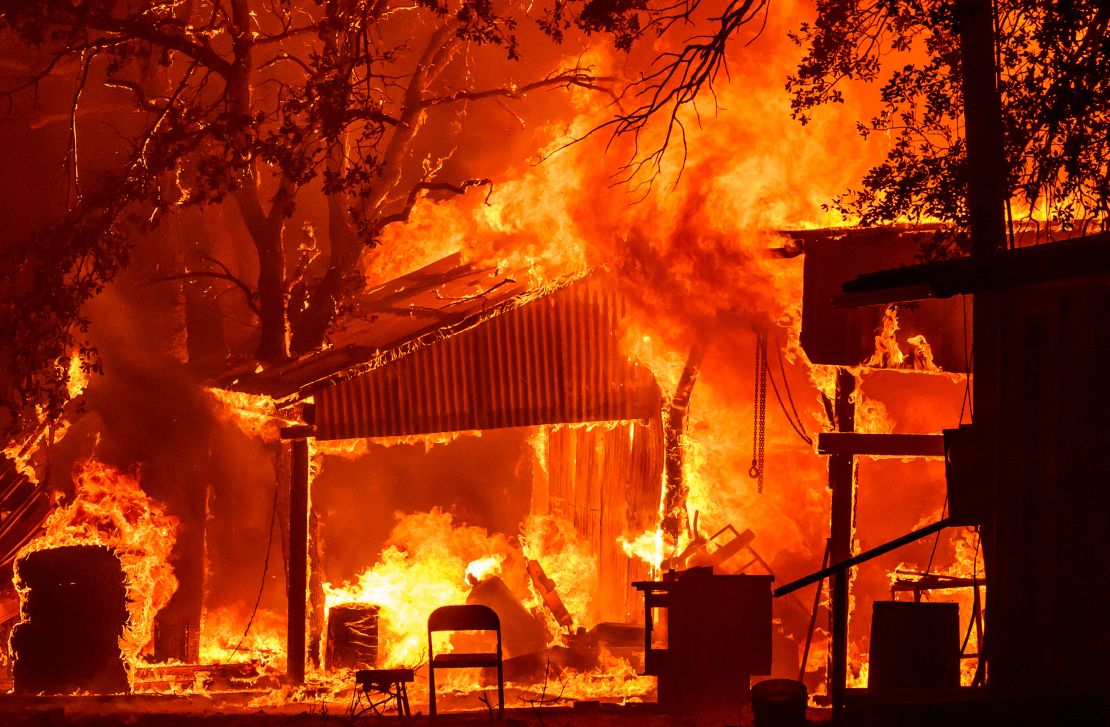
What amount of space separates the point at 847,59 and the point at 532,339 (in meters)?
5.77

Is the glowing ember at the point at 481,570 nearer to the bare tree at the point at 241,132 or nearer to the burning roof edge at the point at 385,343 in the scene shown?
the burning roof edge at the point at 385,343

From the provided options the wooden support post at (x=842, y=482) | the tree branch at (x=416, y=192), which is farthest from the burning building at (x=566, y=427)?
the tree branch at (x=416, y=192)

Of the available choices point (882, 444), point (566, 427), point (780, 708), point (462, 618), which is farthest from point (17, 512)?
point (780, 708)

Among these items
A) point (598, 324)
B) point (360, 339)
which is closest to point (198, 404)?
point (360, 339)

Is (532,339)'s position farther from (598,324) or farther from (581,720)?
(581,720)

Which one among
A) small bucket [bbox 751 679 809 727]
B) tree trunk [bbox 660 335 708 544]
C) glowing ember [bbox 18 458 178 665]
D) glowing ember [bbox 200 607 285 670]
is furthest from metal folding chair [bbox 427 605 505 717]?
glowing ember [bbox 200 607 285 670]

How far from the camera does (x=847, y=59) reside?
464 inches

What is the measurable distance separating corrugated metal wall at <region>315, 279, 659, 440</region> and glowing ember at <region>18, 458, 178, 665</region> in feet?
18.6

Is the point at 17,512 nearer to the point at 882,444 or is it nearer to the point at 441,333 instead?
the point at 441,333

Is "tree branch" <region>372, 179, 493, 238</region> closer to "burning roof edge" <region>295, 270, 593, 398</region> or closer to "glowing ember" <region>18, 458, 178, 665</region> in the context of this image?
"burning roof edge" <region>295, 270, 593, 398</region>

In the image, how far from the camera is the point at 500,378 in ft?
50.8

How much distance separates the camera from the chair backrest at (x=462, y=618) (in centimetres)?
1136

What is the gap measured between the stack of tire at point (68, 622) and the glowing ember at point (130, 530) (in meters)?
3.62

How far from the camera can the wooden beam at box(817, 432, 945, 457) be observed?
11648 mm
